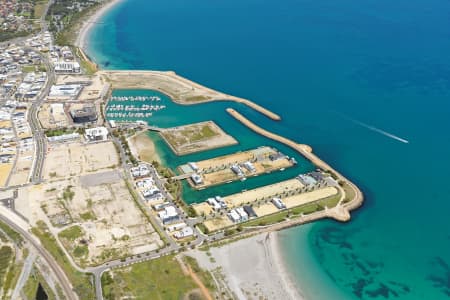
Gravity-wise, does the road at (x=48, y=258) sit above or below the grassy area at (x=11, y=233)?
below

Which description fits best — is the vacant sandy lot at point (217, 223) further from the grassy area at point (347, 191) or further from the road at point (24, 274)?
the road at point (24, 274)

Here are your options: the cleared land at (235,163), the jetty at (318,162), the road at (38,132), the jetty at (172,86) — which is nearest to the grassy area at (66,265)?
the road at (38,132)

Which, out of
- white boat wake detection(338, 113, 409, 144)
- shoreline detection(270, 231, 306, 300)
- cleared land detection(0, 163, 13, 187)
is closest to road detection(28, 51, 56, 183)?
cleared land detection(0, 163, 13, 187)

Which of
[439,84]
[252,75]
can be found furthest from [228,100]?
[439,84]

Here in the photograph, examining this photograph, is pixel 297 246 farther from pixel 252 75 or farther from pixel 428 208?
pixel 252 75

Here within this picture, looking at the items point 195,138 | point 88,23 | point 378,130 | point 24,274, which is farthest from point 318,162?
point 88,23

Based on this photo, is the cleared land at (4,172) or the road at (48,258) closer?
the road at (48,258)
